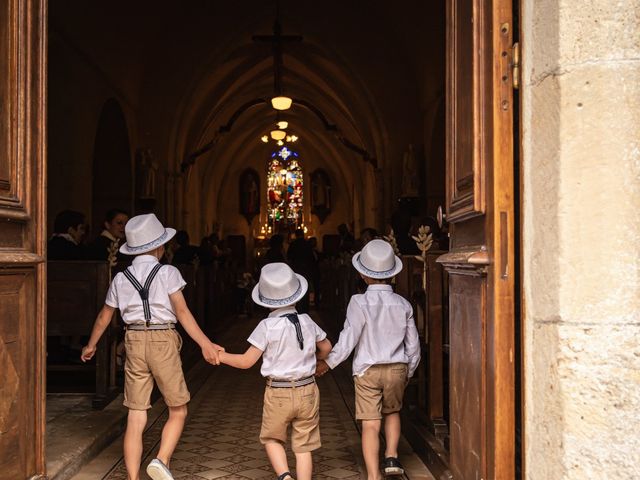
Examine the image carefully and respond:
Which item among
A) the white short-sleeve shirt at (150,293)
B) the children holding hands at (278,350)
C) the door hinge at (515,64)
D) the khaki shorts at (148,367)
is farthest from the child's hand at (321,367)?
the door hinge at (515,64)

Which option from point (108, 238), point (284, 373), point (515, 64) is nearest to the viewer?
point (515, 64)

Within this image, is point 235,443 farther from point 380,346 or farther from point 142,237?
point 142,237

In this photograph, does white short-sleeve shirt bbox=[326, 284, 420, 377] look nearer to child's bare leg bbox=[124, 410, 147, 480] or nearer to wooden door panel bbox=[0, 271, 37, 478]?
child's bare leg bbox=[124, 410, 147, 480]

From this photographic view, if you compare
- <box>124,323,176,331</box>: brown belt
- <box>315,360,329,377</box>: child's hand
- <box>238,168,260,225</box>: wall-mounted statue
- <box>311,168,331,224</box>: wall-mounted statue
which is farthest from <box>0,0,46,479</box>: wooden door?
<box>238,168,260,225</box>: wall-mounted statue

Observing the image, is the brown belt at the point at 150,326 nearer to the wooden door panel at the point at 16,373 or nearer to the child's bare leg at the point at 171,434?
the child's bare leg at the point at 171,434

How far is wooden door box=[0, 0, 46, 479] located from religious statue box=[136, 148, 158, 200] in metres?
11.3

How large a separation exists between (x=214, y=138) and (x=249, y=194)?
603 inches

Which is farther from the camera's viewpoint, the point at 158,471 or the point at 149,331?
the point at 149,331

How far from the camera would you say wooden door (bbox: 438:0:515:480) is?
2.87 m

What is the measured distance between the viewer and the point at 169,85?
16469 mm

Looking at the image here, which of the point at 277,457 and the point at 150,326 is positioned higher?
the point at 150,326

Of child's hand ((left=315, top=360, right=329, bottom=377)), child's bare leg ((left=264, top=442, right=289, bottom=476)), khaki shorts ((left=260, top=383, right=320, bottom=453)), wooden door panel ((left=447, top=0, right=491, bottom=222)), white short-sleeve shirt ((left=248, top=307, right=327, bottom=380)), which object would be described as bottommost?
child's bare leg ((left=264, top=442, right=289, bottom=476))

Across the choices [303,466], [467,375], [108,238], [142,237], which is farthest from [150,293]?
[108,238]

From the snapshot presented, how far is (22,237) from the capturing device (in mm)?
3592
